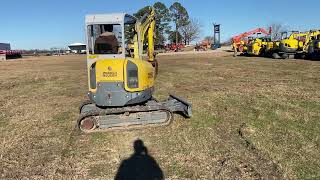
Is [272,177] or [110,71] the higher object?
[110,71]

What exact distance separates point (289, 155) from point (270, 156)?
0.33m

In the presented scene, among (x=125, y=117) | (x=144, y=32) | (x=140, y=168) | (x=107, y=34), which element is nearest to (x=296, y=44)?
(x=144, y=32)

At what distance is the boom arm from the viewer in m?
9.30

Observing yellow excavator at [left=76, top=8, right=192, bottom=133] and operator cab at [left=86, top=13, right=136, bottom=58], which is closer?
yellow excavator at [left=76, top=8, right=192, bottom=133]

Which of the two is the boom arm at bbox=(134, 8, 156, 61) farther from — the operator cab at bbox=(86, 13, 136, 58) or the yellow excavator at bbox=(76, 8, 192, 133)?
the operator cab at bbox=(86, 13, 136, 58)

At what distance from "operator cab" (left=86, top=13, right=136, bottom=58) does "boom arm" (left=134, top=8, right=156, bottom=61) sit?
53 centimetres

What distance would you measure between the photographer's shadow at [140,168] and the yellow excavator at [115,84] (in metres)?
1.71

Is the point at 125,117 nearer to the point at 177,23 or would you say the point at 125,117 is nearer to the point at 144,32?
the point at 144,32

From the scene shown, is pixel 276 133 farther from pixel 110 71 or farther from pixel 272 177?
pixel 110 71

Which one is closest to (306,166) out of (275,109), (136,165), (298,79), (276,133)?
(276,133)

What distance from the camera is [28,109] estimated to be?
11.6 m

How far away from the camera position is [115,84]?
8375 millimetres

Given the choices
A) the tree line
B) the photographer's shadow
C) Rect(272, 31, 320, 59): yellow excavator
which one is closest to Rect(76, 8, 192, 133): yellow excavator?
the photographer's shadow

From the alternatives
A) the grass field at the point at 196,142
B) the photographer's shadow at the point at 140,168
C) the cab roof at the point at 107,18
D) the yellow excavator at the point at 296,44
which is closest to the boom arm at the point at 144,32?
the cab roof at the point at 107,18
